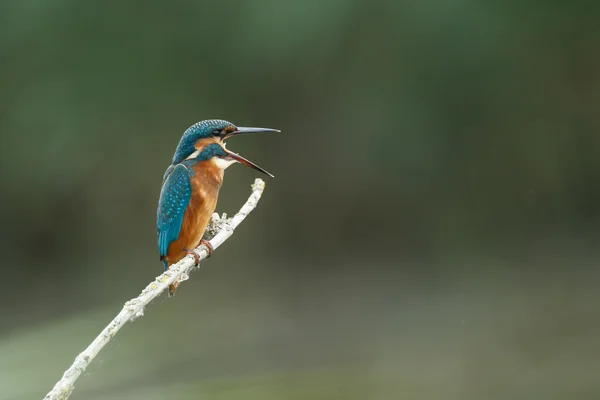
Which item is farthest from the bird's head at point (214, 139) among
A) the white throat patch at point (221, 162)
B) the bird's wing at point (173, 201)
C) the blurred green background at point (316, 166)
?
the blurred green background at point (316, 166)

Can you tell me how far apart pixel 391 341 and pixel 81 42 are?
303 centimetres

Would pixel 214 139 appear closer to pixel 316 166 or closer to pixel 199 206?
pixel 199 206

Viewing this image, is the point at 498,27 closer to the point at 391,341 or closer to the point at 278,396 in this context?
the point at 391,341

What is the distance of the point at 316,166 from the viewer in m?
6.47

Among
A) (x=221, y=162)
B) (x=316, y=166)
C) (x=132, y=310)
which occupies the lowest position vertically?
(x=316, y=166)

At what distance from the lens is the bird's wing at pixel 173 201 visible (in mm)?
2035

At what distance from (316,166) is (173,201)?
14.6 ft

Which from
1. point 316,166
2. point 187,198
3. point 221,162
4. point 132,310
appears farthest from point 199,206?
point 316,166

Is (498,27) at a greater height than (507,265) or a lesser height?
greater

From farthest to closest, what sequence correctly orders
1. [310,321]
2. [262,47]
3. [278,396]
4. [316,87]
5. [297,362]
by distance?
1. [316,87]
2. [262,47]
3. [310,321]
4. [297,362]
5. [278,396]

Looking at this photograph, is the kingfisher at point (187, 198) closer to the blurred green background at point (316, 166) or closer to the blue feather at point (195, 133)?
the blue feather at point (195, 133)

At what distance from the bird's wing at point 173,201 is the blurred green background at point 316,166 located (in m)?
3.13

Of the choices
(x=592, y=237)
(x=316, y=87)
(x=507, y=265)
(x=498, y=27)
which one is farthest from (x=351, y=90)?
(x=592, y=237)

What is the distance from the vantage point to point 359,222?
649cm
